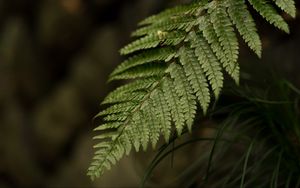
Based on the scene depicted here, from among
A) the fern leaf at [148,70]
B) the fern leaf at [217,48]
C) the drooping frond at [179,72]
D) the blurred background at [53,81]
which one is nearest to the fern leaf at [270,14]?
the drooping frond at [179,72]

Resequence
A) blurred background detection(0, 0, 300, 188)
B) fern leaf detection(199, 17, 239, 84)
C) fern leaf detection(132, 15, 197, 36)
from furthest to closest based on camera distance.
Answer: blurred background detection(0, 0, 300, 188), fern leaf detection(132, 15, 197, 36), fern leaf detection(199, 17, 239, 84)

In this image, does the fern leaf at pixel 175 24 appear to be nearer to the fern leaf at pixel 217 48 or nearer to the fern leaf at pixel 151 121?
the fern leaf at pixel 217 48

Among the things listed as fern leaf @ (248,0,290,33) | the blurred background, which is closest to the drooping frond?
fern leaf @ (248,0,290,33)

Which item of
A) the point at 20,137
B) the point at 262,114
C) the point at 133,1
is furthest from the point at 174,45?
the point at 20,137

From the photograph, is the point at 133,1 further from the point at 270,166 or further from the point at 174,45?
the point at 174,45

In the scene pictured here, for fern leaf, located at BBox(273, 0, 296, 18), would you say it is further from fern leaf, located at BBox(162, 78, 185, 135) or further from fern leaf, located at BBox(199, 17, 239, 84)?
fern leaf, located at BBox(162, 78, 185, 135)

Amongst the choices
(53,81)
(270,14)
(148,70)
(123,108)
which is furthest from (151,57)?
(53,81)
